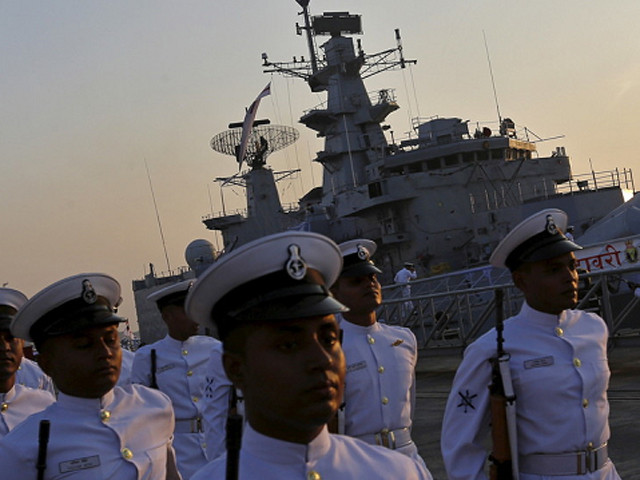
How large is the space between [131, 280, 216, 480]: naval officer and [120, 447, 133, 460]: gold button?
2.30 metres

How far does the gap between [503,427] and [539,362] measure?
0.35 metres

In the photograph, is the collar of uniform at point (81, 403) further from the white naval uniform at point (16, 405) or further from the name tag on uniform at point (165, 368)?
the name tag on uniform at point (165, 368)

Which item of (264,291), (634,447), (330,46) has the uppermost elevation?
(330,46)

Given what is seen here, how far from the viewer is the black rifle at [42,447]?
3.03m

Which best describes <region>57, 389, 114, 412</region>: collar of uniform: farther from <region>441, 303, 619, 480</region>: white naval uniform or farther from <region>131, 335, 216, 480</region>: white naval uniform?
<region>131, 335, 216, 480</region>: white naval uniform

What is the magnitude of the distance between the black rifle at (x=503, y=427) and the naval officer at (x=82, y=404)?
4.24 ft

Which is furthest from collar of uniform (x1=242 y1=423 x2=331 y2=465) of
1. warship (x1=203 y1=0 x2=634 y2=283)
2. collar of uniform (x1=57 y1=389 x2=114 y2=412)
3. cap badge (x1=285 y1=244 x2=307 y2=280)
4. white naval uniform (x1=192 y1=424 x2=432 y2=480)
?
warship (x1=203 y1=0 x2=634 y2=283)

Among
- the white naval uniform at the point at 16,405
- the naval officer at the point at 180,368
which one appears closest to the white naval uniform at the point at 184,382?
the naval officer at the point at 180,368

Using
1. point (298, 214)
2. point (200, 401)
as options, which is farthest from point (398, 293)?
point (200, 401)

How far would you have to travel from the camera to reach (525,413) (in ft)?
11.3

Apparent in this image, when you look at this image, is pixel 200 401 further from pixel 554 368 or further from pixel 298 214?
pixel 298 214

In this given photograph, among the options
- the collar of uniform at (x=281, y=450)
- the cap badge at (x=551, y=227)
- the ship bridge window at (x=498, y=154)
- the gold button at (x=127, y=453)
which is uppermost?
the ship bridge window at (x=498, y=154)

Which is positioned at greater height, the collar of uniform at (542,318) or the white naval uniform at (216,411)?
the collar of uniform at (542,318)

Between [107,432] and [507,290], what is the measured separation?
10912 mm
